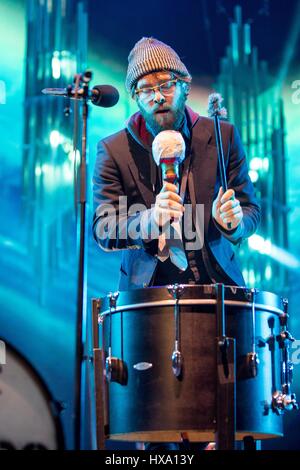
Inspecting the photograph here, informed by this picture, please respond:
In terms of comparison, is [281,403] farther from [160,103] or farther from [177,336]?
[160,103]

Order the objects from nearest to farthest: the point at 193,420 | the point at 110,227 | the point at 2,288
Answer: the point at 193,420, the point at 110,227, the point at 2,288

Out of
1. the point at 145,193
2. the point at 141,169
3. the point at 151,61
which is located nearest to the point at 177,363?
the point at 145,193

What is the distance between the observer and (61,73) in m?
5.23

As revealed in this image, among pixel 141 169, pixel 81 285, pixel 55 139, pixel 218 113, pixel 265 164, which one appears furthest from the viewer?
pixel 265 164

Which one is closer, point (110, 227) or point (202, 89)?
point (110, 227)

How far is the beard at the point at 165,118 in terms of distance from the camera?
141 inches

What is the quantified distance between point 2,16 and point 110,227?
2216 mm

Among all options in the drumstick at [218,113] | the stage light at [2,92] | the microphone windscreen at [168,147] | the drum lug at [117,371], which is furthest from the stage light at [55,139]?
the drum lug at [117,371]

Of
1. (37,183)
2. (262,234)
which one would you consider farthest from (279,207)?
(37,183)

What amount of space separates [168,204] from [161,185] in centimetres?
52

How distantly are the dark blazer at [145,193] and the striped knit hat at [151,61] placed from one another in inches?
10.3

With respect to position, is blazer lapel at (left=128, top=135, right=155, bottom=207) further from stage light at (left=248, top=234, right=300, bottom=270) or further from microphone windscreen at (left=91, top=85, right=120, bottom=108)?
stage light at (left=248, top=234, right=300, bottom=270)

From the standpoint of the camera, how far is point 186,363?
9.84 ft

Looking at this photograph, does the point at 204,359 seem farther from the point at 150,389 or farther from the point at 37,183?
the point at 37,183
